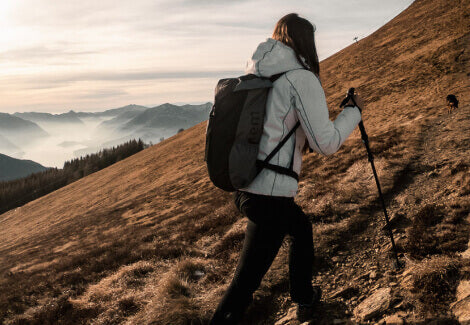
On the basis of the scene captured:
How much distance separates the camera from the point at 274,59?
7.34ft

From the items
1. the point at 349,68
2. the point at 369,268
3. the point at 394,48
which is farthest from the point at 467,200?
the point at 349,68

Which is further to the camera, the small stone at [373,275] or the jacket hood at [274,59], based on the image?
the small stone at [373,275]

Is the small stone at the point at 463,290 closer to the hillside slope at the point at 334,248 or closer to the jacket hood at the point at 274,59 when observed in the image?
the hillside slope at the point at 334,248

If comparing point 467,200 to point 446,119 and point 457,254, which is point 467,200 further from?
point 446,119

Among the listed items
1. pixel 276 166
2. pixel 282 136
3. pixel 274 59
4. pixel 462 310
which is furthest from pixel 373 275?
pixel 274 59

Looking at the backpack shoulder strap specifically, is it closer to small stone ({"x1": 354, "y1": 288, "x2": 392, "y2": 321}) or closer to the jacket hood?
the jacket hood

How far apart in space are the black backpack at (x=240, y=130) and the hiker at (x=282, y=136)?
0.20ft

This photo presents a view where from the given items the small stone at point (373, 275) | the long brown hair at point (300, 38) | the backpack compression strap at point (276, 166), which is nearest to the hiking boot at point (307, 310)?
the small stone at point (373, 275)

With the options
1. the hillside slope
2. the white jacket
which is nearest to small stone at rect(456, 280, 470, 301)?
the hillside slope

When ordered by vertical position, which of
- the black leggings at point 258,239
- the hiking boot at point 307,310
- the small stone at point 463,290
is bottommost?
the hiking boot at point 307,310

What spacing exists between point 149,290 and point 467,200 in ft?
16.7

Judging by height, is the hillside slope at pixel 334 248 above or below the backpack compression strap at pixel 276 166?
below

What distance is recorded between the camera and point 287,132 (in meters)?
2.32

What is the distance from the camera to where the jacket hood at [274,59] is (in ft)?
7.31
